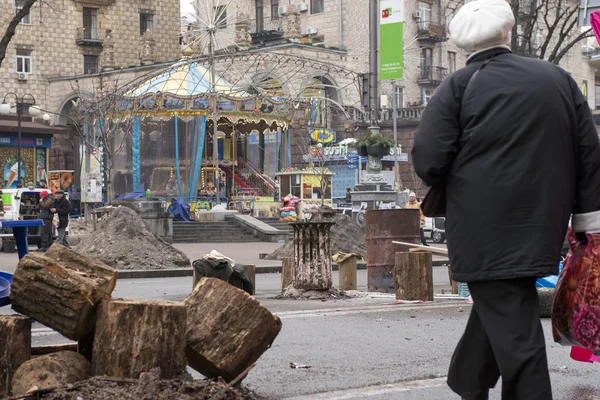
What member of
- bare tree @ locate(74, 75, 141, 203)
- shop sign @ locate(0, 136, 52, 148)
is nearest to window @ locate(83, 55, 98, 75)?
shop sign @ locate(0, 136, 52, 148)

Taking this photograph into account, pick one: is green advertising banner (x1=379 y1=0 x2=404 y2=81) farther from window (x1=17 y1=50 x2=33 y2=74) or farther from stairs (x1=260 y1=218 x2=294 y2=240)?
window (x1=17 y1=50 x2=33 y2=74)

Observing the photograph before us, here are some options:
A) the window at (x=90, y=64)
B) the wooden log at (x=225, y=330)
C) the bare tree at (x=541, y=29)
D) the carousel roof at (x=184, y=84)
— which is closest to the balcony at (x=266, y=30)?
the window at (x=90, y=64)

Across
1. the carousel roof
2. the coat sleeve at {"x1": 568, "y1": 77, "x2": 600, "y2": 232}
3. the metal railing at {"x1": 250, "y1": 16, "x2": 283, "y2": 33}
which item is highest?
the metal railing at {"x1": 250, "y1": 16, "x2": 283, "y2": 33}

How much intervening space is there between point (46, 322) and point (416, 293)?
24.1ft

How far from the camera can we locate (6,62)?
63.1m

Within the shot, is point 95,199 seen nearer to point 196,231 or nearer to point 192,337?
point 196,231

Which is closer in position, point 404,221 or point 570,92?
point 570,92

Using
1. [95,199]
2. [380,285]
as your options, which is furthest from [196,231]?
[380,285]

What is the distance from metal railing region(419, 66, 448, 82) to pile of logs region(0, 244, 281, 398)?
61349 mm

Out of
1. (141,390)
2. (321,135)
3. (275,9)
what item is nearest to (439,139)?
(141,390)

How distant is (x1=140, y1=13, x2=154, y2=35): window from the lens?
230ft

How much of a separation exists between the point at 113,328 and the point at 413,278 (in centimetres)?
736

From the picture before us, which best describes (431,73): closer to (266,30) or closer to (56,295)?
(266,30)

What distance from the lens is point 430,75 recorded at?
6669 centimetres
